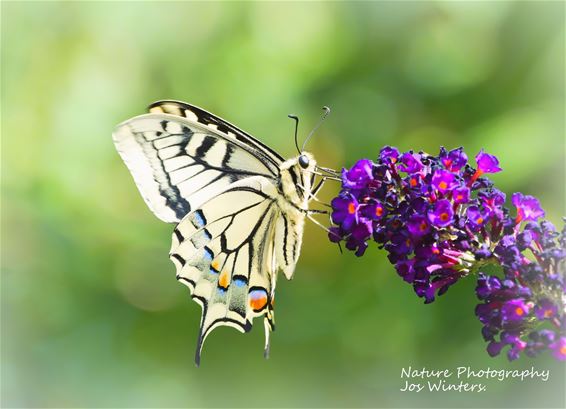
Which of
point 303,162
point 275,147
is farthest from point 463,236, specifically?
point 275,147

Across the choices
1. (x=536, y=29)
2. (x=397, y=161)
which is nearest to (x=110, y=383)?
(x=397, y=161)

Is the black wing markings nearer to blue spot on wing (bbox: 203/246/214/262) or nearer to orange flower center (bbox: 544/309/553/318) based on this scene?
blue spot on wing (bbox: 203/246/214/262)

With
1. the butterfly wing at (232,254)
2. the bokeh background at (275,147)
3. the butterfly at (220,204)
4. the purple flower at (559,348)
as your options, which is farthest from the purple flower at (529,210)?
the bokeh background at (275,147)

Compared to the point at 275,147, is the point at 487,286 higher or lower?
lower

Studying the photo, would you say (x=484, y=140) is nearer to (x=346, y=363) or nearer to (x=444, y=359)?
(x=444, y=359)

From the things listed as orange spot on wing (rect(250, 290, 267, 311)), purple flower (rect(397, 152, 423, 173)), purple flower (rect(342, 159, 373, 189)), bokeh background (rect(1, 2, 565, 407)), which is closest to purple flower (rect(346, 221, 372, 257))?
purple flower (rect(342, 159, 373, 189))

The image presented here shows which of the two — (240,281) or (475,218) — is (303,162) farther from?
(475,218)

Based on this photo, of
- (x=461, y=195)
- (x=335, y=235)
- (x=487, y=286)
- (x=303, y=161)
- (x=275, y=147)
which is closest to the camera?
(x=487, y=286)
